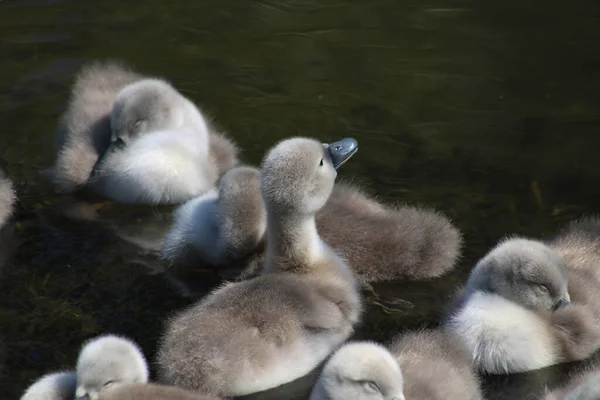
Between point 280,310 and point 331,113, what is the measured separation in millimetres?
2953

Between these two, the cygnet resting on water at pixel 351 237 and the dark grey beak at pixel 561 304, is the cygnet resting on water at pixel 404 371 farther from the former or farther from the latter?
the cygnet resting on water at pixel 351 237

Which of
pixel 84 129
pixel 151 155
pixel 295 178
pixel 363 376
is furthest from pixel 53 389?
pixel 84 129

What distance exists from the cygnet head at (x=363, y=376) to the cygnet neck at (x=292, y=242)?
115cm

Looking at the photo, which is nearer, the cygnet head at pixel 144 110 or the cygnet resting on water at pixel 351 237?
the cygnet resting on water at pixel 351 237

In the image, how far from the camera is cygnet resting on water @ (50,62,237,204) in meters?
7.11

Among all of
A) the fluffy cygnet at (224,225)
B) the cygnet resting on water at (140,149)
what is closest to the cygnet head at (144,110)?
the cygnet resting on water at (140,149)

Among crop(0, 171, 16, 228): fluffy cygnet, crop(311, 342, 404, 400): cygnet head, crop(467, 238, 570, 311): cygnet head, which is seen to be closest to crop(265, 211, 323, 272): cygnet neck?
crop(467, 238, 570, 311): cygnet head

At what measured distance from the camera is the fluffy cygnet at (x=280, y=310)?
5.24 m

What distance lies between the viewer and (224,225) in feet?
20.4

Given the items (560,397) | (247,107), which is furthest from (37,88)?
(560,397)

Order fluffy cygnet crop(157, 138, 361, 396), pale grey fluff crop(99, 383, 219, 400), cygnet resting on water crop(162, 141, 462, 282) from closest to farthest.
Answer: pale grey fluff crop(99, 383, 219, 400) → fluffy cygnet crop(157, 138, 361, 396) → cygnet resting on water crop(162, 141, 462, 282)

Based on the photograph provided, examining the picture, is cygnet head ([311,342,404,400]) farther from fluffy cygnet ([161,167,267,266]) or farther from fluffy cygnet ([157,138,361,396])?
fluffy cygnet ([161,167,267,266])

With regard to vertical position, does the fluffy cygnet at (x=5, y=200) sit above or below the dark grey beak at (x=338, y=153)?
below

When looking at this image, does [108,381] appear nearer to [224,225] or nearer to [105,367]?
[105,367]
